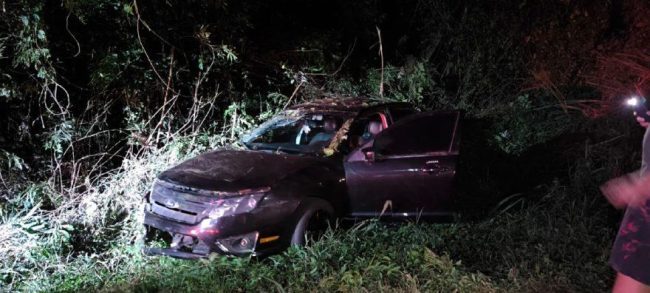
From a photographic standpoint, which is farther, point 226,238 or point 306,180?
point 306,180

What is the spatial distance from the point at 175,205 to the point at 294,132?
1.80 metres

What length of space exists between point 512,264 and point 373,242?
1.18 metres

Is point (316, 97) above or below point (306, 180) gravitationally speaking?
above

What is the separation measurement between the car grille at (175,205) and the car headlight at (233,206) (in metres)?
0.10

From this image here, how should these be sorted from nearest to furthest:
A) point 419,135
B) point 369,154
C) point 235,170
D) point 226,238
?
point 226,238 < point 235,170 < point 369,154 < point 419,135

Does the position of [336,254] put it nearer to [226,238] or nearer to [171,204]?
[226,238]

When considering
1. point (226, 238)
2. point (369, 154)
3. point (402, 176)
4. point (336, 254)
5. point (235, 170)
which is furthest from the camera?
point (402, 176)

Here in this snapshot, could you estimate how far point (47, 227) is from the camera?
528 cm

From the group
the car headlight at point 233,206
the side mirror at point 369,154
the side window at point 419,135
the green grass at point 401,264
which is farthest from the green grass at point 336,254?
the side window at point 419,135

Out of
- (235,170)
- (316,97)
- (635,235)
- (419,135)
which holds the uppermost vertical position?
(316,97)

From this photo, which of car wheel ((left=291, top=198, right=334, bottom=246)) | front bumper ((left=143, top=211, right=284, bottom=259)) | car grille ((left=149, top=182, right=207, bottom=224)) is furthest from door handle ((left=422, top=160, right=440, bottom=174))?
car grille ((left=149, top=182, right=207, bottom=224))

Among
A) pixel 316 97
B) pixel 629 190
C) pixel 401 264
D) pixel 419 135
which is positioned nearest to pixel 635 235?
pixel 629 190

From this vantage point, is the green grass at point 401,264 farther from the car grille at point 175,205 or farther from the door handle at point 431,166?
the door handle at point 431,166

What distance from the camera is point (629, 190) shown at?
2695 mm
